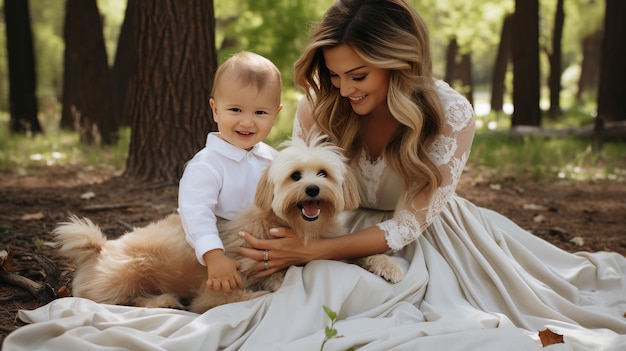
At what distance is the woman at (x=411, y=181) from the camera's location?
291 centimetres

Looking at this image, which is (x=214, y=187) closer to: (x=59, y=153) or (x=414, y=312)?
(x=414, y=312)

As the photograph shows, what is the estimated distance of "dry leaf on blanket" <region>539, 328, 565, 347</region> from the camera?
2.66m

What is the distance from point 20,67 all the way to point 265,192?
10.3 metres

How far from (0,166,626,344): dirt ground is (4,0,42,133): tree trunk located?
4.19 m

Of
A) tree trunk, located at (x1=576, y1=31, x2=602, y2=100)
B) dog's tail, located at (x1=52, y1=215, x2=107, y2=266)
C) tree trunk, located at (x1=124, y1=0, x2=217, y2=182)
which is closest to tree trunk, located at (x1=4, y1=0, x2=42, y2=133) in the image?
tree trunk, located at (x1=124, y1=0, x2=217, y2=182)

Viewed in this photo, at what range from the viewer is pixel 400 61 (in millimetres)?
2934

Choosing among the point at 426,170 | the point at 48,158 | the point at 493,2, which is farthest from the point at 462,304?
the point at 493,2

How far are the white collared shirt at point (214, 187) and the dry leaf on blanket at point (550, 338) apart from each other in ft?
5.01

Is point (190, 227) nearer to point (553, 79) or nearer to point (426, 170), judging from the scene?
point (426, 170)

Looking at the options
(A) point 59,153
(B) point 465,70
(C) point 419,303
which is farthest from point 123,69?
(B) point 465,70

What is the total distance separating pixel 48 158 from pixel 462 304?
6.69m

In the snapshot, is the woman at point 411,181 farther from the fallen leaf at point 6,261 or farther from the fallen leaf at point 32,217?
the fallen leaf at point 32,217

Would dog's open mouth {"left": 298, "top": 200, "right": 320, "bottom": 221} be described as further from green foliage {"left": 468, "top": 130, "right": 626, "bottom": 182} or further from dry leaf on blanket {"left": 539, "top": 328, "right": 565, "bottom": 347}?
green foliage {"left": 468, "top": 130, "right": 626, "bottom": 182}

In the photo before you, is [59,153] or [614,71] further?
[614,71]
